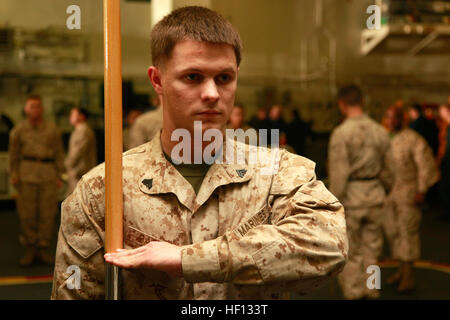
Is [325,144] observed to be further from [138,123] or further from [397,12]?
[138,123]

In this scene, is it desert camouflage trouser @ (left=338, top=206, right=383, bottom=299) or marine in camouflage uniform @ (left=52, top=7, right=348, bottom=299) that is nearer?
marine in camouflage uniform @ (left=52, top=7, right=348, bottom=299)

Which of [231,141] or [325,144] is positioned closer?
[231,141]

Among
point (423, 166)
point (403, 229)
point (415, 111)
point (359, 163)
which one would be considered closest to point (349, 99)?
point (359, 163)

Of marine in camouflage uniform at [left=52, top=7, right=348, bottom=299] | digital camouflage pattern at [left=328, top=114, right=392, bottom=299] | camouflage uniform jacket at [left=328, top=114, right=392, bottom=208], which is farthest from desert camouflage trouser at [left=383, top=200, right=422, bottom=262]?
marine in camouflage uniform at [left=52, top=7, right=348, bottom=299]

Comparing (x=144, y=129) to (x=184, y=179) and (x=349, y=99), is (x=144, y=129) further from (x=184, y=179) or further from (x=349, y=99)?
(x=184, y=179)

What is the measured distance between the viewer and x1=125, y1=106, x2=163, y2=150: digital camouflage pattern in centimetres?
260

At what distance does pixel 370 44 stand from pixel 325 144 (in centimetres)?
48

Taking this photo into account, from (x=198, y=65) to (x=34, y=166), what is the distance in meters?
2.84

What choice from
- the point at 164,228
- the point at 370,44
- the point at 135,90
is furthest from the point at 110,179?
the point at 135,90

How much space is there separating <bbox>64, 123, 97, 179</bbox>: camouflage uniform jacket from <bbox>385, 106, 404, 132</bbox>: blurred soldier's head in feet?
6.37

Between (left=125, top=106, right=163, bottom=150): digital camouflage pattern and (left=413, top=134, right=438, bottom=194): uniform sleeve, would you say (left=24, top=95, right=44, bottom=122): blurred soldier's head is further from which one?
(left=413, top=134, right=438, bottom=194): uniform sleeve
